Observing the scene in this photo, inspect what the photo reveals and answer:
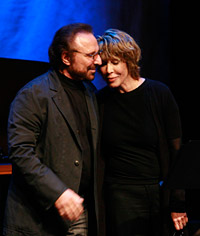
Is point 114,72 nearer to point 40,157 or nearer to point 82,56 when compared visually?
point 82,56

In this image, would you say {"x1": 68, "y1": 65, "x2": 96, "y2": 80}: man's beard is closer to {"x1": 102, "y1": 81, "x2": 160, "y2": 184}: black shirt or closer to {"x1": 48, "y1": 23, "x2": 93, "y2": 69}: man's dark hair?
{"x1": 48, "y1": 23, "x2": 93, "y2": 69}: man's dark hair

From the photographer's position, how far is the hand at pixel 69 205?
5.67 feet

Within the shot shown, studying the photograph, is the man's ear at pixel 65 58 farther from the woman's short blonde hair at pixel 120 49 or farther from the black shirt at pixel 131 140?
the black shirt at pixel 131 140

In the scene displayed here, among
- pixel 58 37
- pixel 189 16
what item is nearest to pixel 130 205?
pixel 58 37

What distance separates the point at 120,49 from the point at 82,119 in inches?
19.4

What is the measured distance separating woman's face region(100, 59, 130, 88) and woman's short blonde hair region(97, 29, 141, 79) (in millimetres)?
27

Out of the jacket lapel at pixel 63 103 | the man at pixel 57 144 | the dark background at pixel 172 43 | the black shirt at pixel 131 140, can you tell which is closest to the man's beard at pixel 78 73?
the man at pixel 57 144

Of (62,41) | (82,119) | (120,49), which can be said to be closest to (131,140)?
(82,119)

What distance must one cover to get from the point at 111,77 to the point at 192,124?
1.54 meters

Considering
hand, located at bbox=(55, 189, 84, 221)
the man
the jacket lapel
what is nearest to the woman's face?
the man

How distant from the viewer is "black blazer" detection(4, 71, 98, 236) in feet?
5.86

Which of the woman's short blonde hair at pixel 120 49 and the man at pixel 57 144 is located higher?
the woman's short blonde hair at pixel 120 49

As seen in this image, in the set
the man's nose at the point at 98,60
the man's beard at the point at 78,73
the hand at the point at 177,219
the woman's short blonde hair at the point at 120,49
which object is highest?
the woman's short blonde hair at the point at 120,49

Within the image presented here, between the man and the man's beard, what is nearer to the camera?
the man
